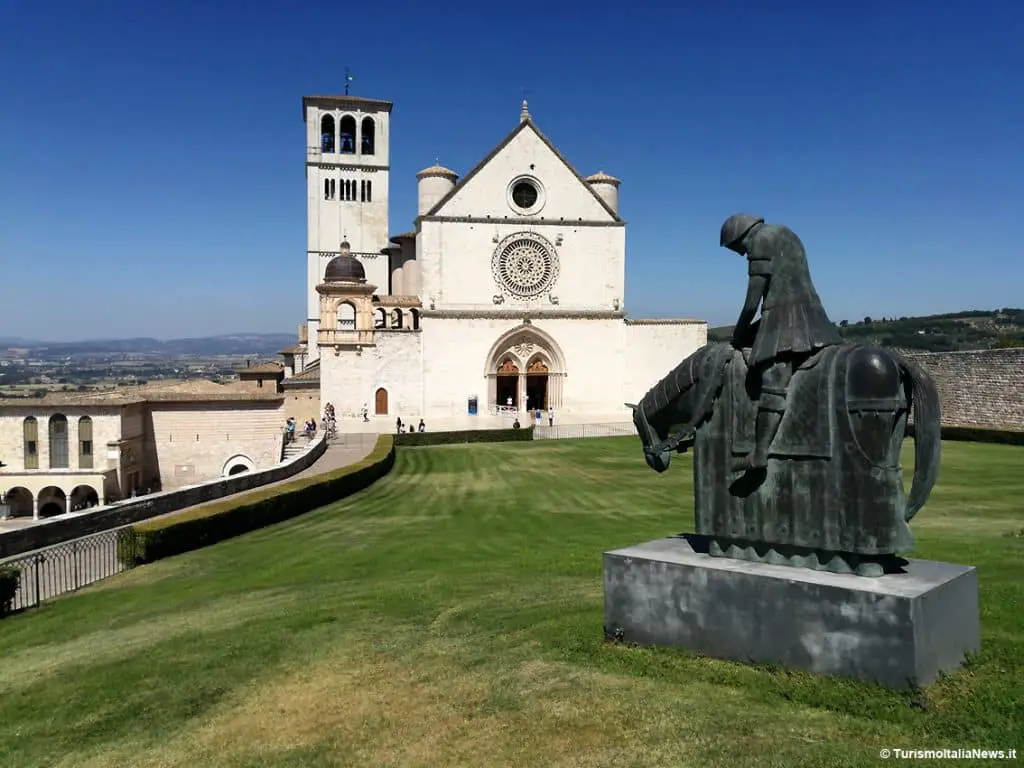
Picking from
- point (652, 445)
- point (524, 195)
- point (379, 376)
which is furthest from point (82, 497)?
point (652, 445)

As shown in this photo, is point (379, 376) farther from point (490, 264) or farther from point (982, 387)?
point (982, 387)

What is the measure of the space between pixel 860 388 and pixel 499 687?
4003mm

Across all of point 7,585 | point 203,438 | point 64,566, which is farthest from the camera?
point 203,438

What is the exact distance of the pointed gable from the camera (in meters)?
50.2

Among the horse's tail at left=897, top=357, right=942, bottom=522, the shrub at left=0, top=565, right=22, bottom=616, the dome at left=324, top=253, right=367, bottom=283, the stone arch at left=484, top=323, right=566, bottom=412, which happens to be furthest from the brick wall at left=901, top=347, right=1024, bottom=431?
the shrub at left=0, top=565, right=22, bottom=616

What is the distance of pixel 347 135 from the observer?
7062 centimetres

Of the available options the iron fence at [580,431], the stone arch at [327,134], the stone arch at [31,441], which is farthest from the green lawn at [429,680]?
the stone arch at [327,134]

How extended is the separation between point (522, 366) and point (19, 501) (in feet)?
96.4

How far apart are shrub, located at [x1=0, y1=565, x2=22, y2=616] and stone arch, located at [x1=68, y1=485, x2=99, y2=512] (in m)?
34.5

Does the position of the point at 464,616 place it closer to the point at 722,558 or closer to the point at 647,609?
the point at 647,609

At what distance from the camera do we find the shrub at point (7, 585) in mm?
12672

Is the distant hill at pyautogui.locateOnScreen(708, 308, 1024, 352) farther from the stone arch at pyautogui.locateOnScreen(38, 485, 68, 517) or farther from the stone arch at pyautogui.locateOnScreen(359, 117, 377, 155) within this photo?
the stone arch at pyautogui.locateOnScreen(38, 485, 68, 517)

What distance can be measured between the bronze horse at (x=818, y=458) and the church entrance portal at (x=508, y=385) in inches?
1738

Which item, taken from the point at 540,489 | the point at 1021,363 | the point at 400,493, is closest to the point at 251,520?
the point at 400,493
